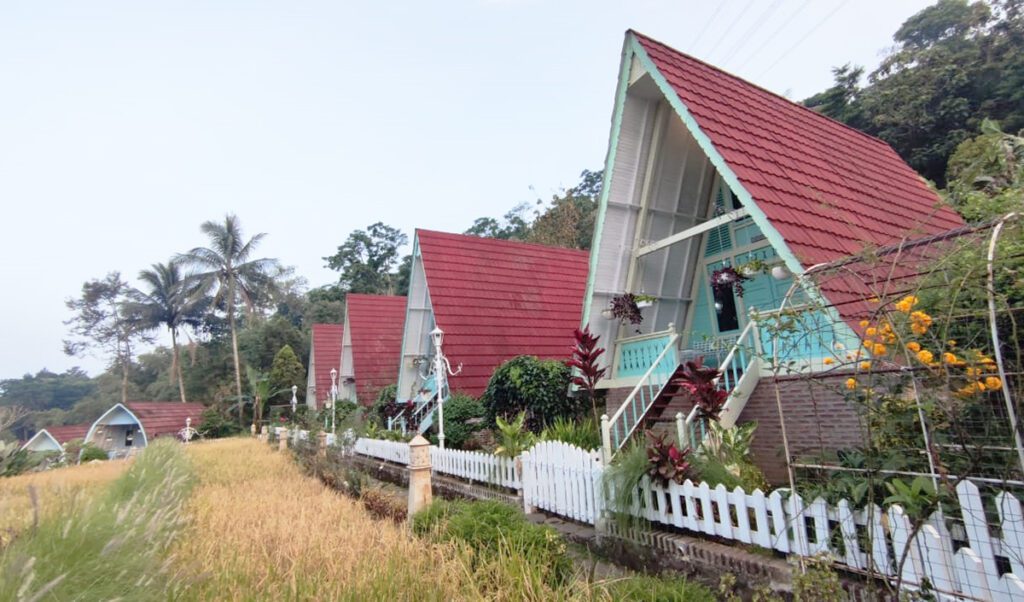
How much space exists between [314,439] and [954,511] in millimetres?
11383

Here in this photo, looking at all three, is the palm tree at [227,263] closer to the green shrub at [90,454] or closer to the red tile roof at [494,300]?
the green shrub at [90,454]

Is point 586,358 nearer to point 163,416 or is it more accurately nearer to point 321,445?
point 321,445

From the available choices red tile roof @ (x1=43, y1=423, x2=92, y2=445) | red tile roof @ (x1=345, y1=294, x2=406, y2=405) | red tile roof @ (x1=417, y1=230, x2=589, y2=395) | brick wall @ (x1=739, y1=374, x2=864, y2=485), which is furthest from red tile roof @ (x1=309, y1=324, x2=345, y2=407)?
red tile roof @ (x1=43, y1=423, x2=92, y2=445)


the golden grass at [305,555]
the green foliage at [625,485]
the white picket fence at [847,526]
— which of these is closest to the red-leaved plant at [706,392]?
the green foliage at [625,485]

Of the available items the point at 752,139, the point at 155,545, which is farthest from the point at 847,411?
the point at 155,545

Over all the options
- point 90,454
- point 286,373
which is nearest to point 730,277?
point 90,454

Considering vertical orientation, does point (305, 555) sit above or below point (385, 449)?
above

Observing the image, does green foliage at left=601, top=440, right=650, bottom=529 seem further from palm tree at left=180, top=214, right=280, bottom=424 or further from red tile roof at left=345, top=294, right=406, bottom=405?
palm tree at left=180, top=214, right=280, bottom=424

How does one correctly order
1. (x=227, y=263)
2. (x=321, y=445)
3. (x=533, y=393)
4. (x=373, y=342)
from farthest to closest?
(x=227, y=263) → (x=373, y=342) → (x=321, y=445) → (x=533, y=393)

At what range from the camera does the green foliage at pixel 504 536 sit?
3.89 m

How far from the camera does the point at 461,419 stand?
11.2m

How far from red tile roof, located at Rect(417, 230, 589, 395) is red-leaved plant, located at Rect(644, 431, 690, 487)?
7.71 m

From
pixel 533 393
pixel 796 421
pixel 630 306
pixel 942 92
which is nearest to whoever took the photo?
pixel 796 421

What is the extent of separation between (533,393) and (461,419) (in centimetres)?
245
